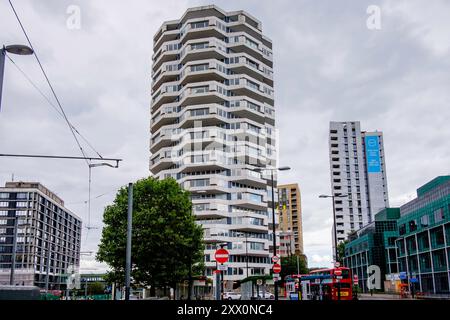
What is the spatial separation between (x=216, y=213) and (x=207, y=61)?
30.6 m

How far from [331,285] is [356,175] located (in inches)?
5506

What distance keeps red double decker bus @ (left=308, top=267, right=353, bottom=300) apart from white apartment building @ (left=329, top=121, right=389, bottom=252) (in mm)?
130470

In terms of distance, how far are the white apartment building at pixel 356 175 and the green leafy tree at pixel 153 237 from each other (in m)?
130

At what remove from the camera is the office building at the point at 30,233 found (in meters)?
130

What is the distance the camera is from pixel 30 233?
134 m

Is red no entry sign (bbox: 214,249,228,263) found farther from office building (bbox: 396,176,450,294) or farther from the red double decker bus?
office building (bbox: 396,176,450,294)

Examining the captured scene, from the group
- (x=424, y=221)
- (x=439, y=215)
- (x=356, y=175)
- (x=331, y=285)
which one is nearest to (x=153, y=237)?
(x=331, y=285)

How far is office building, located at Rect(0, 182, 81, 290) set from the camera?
12975cm

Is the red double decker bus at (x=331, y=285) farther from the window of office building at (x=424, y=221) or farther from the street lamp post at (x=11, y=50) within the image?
the window of office building at (x=424, y=221)

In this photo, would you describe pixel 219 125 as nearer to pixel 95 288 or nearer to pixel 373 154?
pixel 95 288
